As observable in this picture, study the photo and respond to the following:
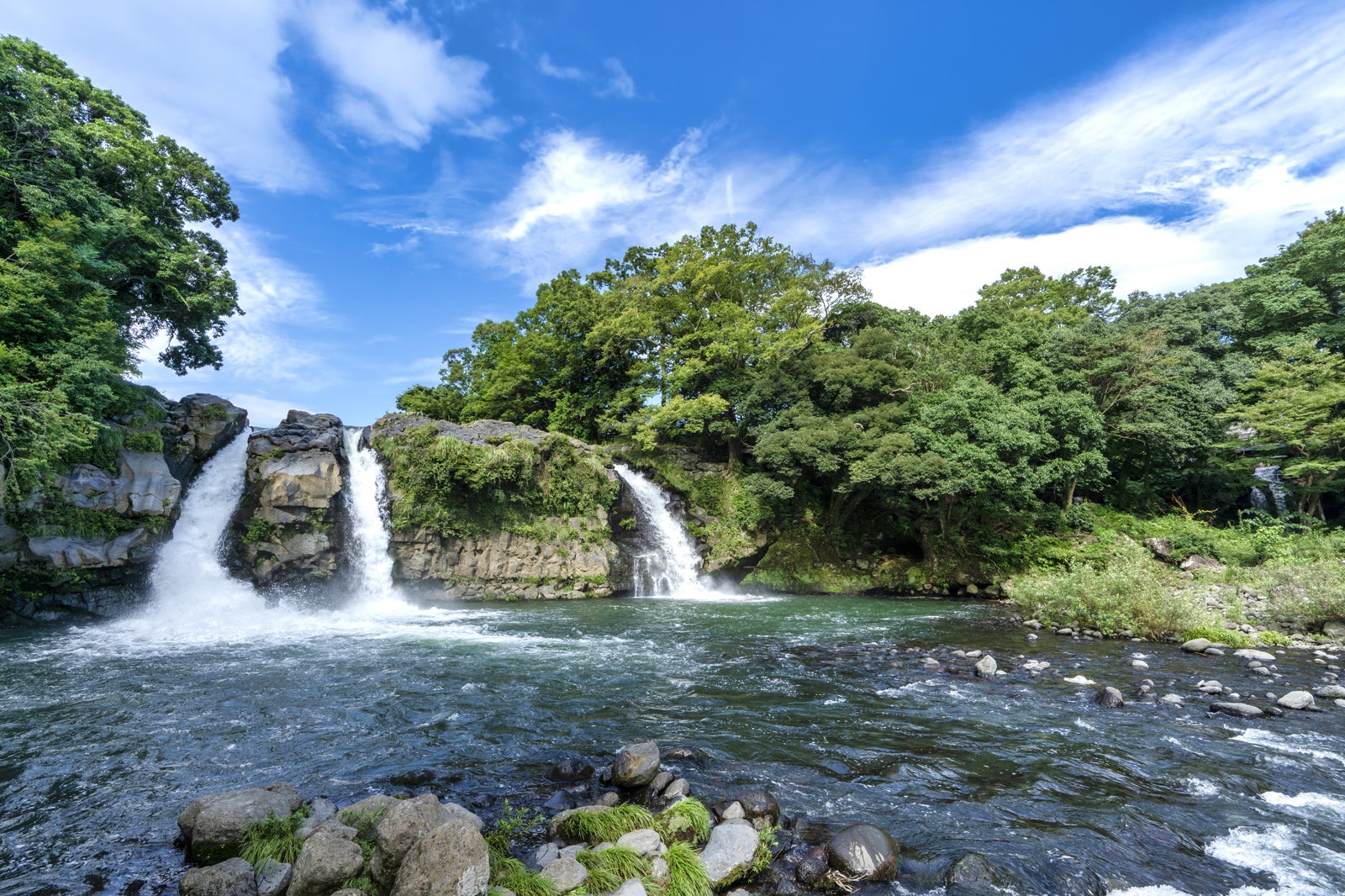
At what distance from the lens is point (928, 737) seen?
7.48m

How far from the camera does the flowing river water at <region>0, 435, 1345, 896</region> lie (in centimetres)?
489

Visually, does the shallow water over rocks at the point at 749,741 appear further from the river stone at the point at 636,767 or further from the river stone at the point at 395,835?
the river stone at the point at 395,835

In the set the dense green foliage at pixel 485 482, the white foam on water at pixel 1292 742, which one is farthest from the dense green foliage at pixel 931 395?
the white foam on water at pixel 1292 742

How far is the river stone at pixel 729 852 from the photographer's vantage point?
438 cm

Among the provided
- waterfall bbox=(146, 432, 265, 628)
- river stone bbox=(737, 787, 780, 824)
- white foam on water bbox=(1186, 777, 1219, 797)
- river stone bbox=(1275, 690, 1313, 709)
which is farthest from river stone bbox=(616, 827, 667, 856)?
waterfall bbox=(146, 432, 265, 628)

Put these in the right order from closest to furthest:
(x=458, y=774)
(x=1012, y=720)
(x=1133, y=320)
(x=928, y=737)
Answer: (x=458, y=774) < (x=928, y=737) < (x=1012, y=720) < (x=1133, y=320)

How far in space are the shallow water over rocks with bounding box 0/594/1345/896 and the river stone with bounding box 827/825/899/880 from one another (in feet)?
0.50

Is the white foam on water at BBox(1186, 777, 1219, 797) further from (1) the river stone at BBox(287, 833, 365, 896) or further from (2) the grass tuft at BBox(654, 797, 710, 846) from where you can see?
(1) the river stone at BBox(287, 833, 365, 896)

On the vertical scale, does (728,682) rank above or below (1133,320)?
below

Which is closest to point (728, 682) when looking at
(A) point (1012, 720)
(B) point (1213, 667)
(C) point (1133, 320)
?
(A) point (1012, 720)

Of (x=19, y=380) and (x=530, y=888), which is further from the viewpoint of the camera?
(x=19, y=380)

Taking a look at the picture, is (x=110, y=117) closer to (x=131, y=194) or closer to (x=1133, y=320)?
(x=131, y=194)

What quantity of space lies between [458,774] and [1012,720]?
7330 mm

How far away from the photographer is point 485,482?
22.2 m
